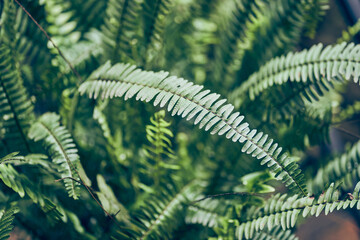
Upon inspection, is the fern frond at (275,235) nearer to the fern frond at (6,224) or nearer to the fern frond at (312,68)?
the fern frond at (312,68)

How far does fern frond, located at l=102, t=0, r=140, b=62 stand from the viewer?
0.83m

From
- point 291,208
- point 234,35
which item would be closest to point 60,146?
point 291,208

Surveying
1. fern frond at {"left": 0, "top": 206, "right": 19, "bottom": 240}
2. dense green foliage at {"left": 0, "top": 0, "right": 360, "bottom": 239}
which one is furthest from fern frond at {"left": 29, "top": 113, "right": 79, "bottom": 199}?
fern frond at {"left": 0, "top": 206, "right": 19, "bottom": 240}

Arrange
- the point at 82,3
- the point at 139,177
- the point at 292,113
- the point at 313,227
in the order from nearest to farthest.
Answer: the point at 292,113 → the point at 139,177 → the point at 82,3 → the point at 313,227

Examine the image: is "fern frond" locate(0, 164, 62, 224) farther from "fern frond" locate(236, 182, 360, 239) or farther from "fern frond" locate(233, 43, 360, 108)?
"fern frond" locate(233, 43, 360, 108)

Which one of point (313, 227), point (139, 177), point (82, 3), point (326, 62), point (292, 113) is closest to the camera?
point (326, 62)

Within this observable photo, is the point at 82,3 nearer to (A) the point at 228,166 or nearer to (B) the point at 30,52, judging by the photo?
(B) the point at 30,52

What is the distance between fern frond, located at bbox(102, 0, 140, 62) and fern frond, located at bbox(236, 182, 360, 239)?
49 cm

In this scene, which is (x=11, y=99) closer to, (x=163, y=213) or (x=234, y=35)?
(x=163, y=213)

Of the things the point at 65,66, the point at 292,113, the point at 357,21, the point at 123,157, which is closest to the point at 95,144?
the point at 123,157

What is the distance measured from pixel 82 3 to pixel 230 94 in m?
0.53

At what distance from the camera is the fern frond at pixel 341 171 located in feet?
2.49

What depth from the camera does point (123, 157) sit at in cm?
85

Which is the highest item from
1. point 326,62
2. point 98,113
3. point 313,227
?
point 98,113
